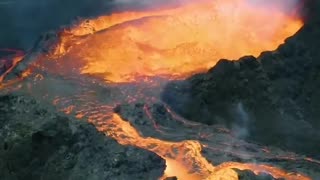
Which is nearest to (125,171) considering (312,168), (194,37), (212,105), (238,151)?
(238,151)

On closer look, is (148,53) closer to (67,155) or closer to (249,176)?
(67,155)

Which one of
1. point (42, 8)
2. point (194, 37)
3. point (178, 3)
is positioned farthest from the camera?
point (42, 8)

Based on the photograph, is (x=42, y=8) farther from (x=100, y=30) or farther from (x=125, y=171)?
(x=125, y=171)

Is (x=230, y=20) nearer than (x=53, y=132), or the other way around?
(x=53, y=132)

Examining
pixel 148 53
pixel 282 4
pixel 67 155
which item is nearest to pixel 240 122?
pixel 148 53

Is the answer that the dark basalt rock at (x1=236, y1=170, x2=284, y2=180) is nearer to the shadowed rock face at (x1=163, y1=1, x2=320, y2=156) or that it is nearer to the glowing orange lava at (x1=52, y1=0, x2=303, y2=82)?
the shadowed rock face at (x1=163, y1=1, x2=320, y2=156)

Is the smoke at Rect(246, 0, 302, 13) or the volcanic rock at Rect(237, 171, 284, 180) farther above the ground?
the smoke at Rect(246, 0, 302, 13)

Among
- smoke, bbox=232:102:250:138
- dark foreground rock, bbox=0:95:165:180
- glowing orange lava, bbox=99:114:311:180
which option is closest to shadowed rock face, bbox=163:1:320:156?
smoke, bbox=232:102:250:138

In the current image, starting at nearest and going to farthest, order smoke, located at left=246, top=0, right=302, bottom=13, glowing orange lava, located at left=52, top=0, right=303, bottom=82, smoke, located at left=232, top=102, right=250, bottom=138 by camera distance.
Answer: smoke, located at left=232, top=102, right=250, bottom=138
glowing orange lava, located at left=52, top=0, right=303, bottom=82
smoke, located at left=246, top=0, right=302, bottom=13
